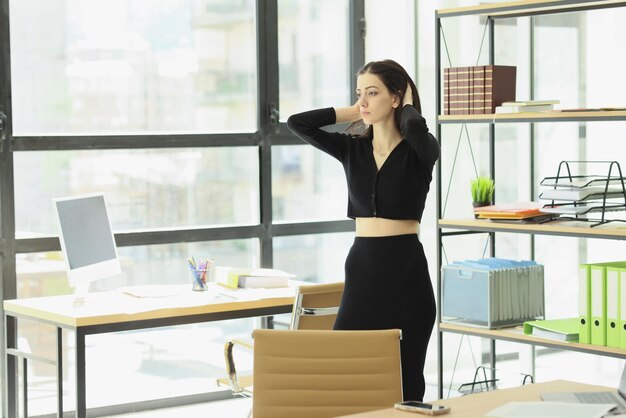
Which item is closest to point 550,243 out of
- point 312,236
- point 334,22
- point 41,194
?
point 312,236

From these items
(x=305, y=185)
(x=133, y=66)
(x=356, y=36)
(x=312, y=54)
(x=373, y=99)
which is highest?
(x=356, y=36)

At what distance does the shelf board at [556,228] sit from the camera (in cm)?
385

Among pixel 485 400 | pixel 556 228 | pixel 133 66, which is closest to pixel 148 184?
pixel 133 66

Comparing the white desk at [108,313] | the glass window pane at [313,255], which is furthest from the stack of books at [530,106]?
the glass window pane at [313,255]

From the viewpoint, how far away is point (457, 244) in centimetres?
571

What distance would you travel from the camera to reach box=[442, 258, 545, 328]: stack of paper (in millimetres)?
4387

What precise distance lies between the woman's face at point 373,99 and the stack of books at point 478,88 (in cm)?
95

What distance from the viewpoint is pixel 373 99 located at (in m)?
3.50

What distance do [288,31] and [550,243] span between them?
1878 millimetres

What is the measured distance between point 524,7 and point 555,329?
1.31 metres

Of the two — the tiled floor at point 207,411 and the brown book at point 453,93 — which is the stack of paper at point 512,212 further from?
the tiled floor at point 207,411

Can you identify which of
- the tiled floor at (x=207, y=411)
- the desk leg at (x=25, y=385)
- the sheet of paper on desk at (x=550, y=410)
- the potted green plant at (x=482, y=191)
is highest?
the potted green plant at (x=482, y=191)

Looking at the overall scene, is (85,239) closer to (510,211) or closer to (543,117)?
(510,211)

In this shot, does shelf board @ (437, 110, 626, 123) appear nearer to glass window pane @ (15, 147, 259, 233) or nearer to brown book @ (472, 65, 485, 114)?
brown book @ (472, 65, 485, 114)
